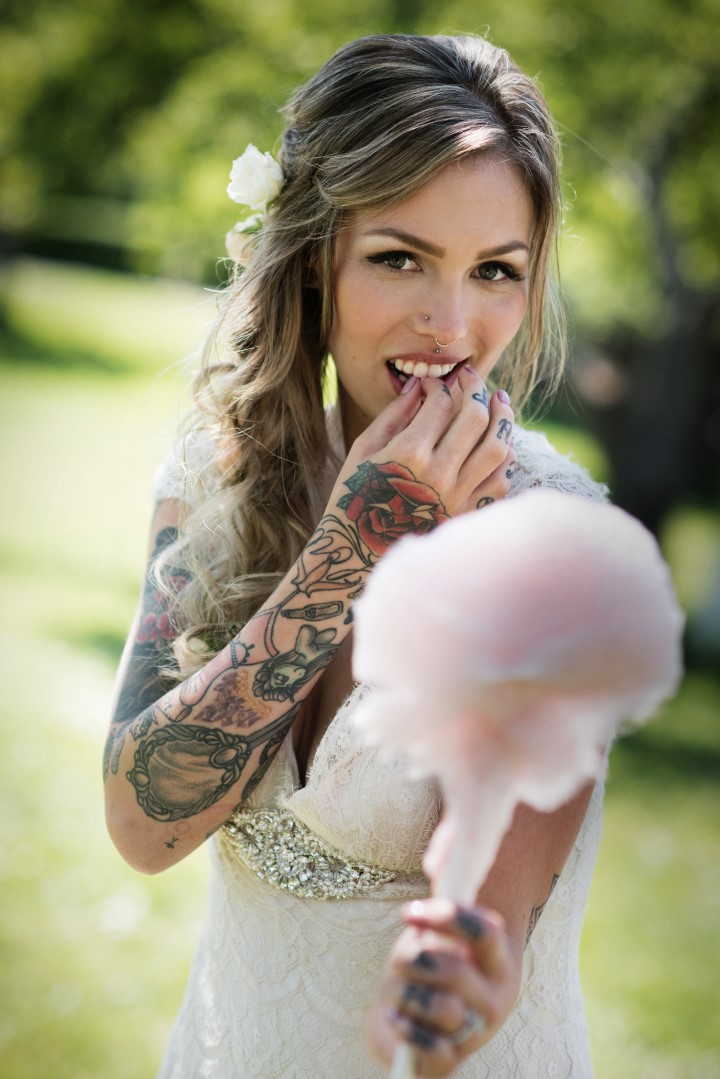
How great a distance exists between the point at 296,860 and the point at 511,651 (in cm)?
135

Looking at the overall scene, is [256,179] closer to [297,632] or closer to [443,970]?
[297,632]

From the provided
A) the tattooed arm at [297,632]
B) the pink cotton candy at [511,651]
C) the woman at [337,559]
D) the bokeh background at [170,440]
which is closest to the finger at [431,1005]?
the pink cotton candy at [511,651]

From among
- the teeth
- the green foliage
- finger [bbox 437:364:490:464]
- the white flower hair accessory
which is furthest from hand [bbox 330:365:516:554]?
the green foliage

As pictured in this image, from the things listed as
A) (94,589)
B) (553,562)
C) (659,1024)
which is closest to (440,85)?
(553,562)

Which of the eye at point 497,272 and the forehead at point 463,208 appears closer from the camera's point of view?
the forehead at point 463,208

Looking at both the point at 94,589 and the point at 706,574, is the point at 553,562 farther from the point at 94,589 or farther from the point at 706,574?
the point at 706,574

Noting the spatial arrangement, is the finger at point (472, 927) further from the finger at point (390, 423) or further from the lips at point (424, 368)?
the lips at point (424, 368)

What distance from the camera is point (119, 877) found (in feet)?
20.4

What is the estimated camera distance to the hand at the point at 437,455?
2164 mm

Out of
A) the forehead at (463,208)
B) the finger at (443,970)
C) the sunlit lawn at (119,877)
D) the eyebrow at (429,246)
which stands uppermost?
the forehead at (463,208)

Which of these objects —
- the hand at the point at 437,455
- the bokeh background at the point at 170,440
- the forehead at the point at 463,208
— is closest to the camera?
the hand at the point at 437,455

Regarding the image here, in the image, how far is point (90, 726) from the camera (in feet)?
26.2

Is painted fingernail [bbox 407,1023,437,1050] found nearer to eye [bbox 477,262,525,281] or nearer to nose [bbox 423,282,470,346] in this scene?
nose [bbox 423,282,470,346]

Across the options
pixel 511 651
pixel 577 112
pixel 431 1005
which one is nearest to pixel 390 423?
pixel 511 651
